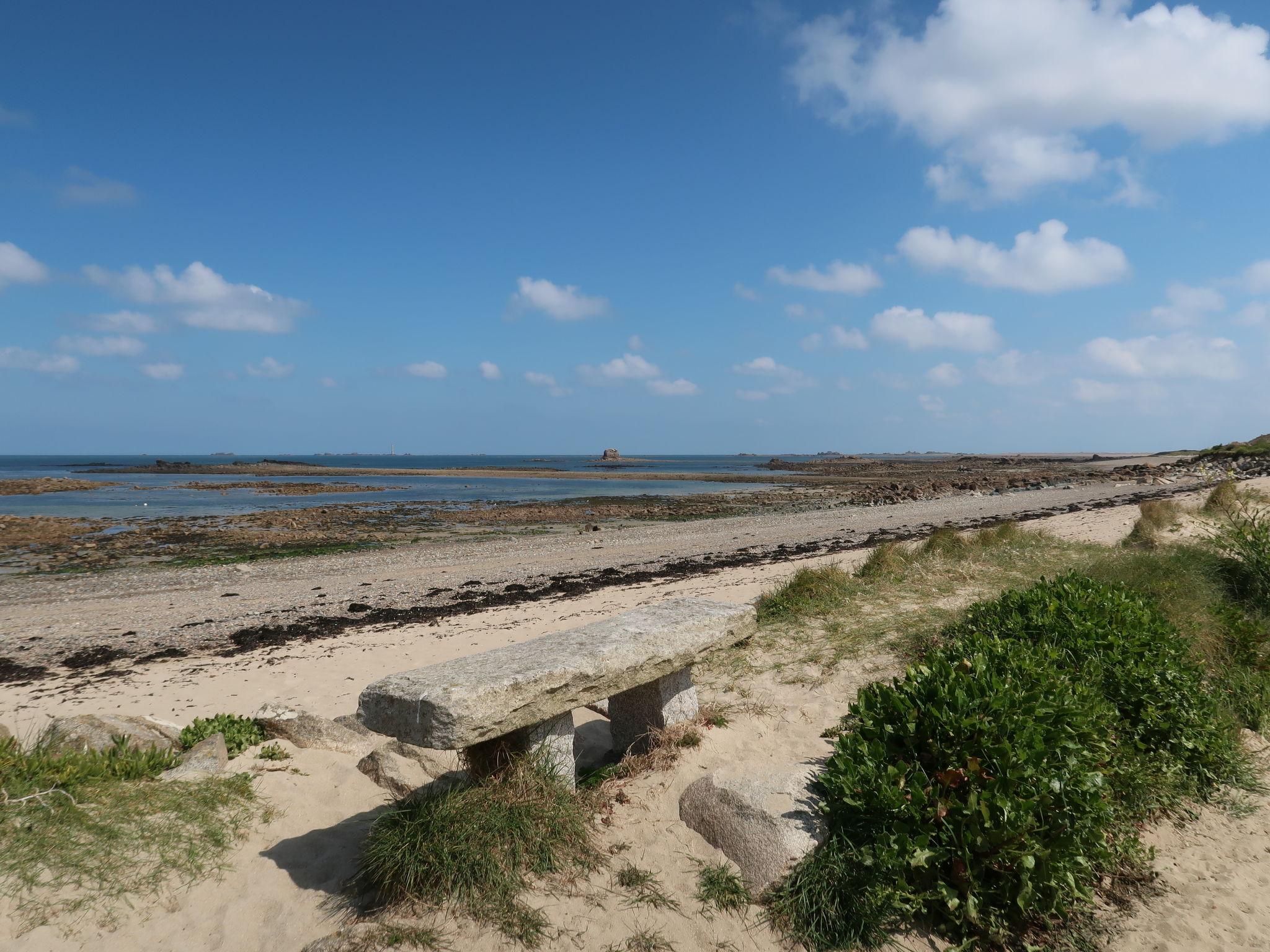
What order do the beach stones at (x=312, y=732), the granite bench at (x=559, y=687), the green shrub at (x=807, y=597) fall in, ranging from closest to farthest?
→ the granite bench at (x=559, y=687) → the beach stones at (x=312, y=732) → the green shrub at (x=807, y=597)

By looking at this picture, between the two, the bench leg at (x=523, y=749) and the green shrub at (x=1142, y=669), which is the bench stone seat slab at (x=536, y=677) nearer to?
the bench leg at (x=523, y=749)

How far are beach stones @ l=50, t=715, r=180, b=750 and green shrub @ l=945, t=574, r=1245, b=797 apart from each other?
755cm

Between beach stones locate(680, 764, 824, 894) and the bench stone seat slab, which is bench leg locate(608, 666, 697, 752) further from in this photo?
beach stones locate(680, 764, 824, 894)

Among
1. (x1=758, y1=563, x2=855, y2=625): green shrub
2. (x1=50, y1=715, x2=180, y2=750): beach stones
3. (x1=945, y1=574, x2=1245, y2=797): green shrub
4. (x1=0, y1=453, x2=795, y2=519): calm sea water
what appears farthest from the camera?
(x1=0, y1=453, x2=795, y2=519): calm sea water

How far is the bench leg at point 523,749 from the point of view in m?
4.67

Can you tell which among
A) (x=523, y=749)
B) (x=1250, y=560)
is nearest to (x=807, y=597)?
(x=1250, y=560)

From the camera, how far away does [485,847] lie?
13.4ft

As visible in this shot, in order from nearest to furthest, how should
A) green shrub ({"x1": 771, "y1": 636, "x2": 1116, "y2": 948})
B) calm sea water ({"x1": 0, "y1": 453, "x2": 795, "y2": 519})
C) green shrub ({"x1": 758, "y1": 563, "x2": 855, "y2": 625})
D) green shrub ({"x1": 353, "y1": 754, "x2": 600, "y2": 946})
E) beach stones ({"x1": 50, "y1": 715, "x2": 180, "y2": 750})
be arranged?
green shrub ({"x1": 771, "y1": 636, "x2": 1116, "y2": 948}), green shrub ({"x1": 353, "y1": 754, "x2": 600, "y2": 946}), beach stones ({"x1": 50, "y1": 715, "x2": 180, "y2": 750}), green shrub ({"x1": 758, "y1": 563, "x2": 855, "y2": 625}), calm sea water ({"x1": 0, "y1": 453, "x2": 795, "y2": 519})

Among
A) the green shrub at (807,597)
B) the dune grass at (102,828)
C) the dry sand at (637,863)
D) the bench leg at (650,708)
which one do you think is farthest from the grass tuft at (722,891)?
the green shrub at (807,597)

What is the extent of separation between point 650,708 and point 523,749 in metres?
1.43

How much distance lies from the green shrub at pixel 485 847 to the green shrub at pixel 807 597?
5751 millimetres

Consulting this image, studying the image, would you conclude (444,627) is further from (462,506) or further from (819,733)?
(462,506)

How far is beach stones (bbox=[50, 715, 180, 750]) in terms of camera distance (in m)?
5.40

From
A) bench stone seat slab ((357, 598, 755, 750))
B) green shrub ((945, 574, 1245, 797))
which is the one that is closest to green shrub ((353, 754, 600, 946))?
bench stone seat slab ((357, 598, 755, 750))
